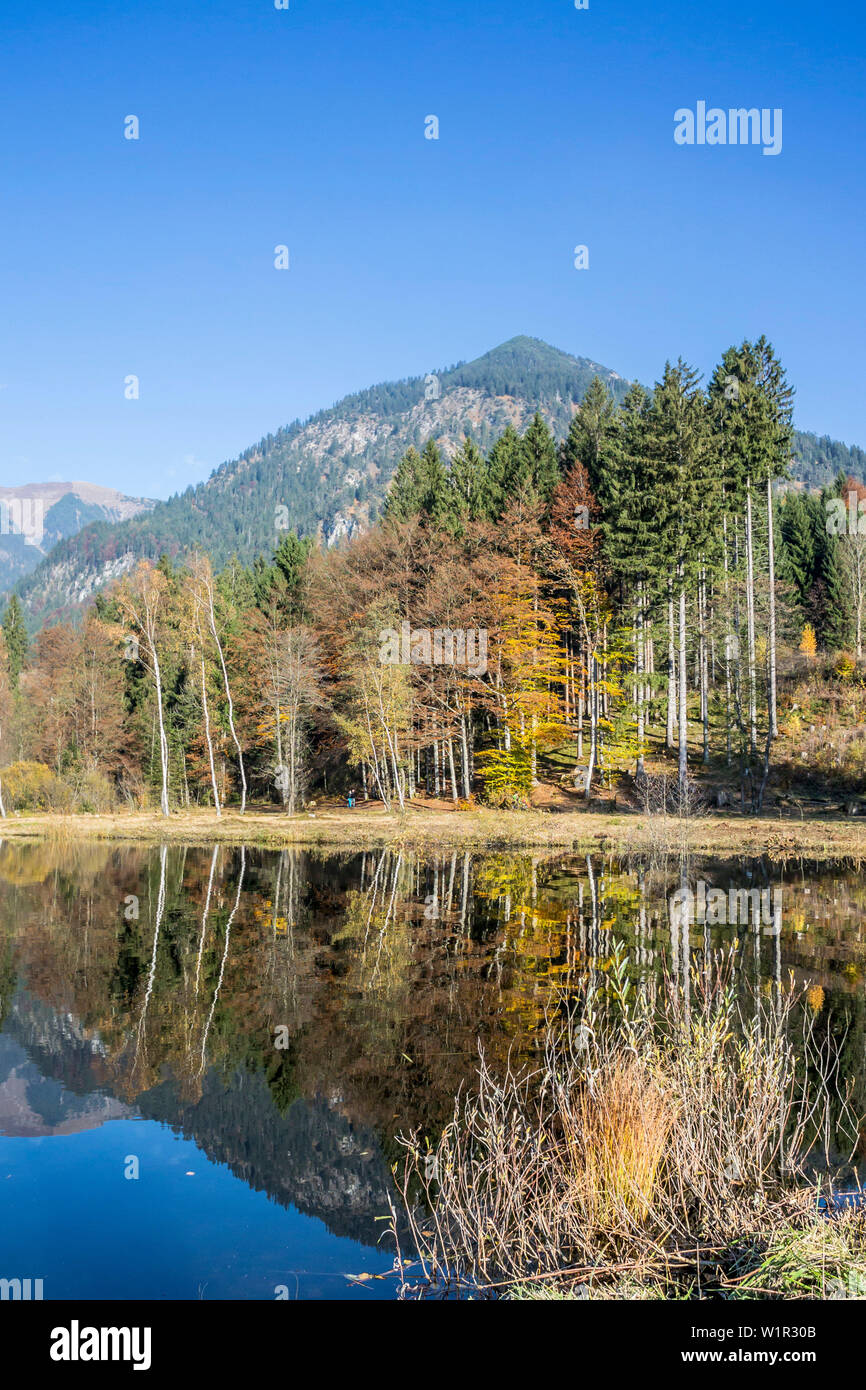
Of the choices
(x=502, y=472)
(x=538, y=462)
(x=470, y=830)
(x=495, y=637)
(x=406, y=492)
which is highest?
(x=538, y=462)

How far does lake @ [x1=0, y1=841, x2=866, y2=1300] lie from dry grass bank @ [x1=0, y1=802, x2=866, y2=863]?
2.71 meters

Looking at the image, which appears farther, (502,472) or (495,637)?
(502,472)

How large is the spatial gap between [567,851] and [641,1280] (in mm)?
26841

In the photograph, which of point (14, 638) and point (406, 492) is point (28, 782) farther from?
point (14, 638)

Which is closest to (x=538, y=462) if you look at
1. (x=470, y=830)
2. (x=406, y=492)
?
(x=406, y=492)

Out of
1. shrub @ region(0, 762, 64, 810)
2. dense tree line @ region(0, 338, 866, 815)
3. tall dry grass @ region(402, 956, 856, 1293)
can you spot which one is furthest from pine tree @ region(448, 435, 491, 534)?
tall dry grass @ region(402, 956, 856, 1293)

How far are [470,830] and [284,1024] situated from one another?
22864mm

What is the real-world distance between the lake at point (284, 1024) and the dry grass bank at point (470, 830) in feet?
8.89

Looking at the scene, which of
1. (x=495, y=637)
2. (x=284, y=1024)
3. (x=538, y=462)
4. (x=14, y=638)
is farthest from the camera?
(x=14, y=638)

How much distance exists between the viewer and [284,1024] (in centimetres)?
1455

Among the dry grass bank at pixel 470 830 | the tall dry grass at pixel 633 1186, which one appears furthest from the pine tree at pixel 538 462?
the tall dry grass at pixel 633 1186

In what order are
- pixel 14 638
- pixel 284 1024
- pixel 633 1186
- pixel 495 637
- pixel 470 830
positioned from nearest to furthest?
pixel 633 1186 < pixel 284 1024 < pixel 470 830 < pixel 495 637 < pixel 14 638

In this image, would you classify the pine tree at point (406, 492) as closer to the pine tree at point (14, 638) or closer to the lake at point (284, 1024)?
the lake at point (284, 1024)

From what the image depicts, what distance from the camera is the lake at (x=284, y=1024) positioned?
8.70m
